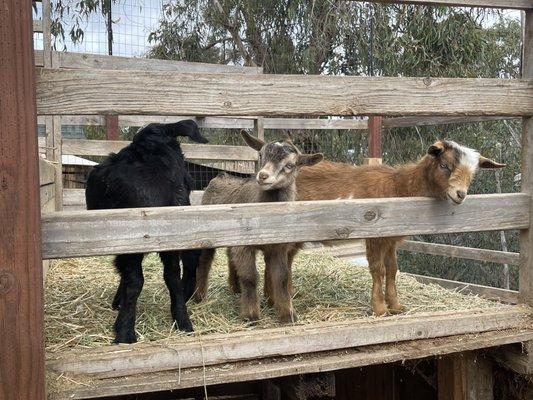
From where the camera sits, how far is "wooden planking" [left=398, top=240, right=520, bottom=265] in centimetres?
652

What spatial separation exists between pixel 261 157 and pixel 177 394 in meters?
1.99

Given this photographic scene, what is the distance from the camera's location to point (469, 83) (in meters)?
3.74

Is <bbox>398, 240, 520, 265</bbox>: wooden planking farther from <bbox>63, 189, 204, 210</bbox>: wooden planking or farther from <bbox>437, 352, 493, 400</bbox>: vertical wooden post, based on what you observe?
<bbox>63, 189, 204, 210</bbox>: wooden planking

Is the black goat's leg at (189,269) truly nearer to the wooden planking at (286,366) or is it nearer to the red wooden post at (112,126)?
the wooden planking at (286,366)

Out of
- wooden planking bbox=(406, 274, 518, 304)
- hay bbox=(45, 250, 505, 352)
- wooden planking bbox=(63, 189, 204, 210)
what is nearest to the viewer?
hay bbox=(45, 250, 505, 352)

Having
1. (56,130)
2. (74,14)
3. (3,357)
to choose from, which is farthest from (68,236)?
(74,14)

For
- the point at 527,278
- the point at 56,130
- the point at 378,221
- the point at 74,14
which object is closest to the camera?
the point at 378,221

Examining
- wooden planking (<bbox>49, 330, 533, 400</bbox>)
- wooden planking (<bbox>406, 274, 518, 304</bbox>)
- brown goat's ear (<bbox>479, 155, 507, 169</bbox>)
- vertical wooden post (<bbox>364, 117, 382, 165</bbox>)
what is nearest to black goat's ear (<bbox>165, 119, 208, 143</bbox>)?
wooden planking (<bbox>49, 330, 533, 400</bbox>)

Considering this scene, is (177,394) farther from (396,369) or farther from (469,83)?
(469,83)

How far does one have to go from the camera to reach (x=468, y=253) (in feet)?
22.7

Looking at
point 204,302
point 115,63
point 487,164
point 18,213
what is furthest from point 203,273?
point 115,63

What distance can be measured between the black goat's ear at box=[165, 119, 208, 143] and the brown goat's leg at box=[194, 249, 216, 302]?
1.33 meters

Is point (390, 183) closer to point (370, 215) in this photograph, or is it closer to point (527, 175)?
point (527, 175)

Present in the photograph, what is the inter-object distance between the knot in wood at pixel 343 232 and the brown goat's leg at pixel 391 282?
132cm
